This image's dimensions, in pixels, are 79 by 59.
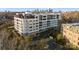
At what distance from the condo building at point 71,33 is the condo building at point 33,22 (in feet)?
0.40

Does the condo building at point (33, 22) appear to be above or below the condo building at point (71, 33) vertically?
above

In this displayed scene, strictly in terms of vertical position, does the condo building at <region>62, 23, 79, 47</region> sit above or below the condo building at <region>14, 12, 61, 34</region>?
below

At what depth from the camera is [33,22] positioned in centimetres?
301

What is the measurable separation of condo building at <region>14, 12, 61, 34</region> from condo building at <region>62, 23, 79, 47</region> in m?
0.12

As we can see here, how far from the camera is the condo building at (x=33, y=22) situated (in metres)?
3.01

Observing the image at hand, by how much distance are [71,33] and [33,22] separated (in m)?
0.48

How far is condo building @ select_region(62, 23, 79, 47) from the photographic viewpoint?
117 inches

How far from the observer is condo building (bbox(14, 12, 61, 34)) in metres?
3.01

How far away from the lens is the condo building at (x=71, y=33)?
297 cm

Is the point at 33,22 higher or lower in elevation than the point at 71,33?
higher
